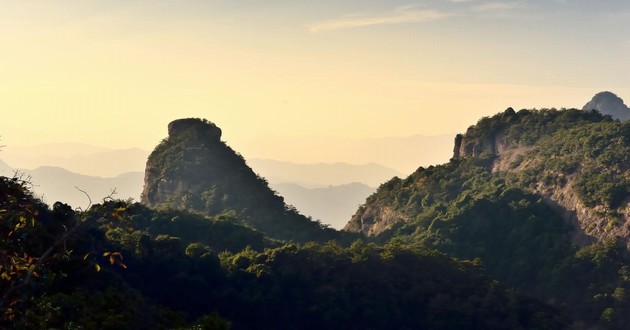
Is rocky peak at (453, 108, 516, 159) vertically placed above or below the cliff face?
above

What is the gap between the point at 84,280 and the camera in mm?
61562

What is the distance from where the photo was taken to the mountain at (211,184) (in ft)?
519

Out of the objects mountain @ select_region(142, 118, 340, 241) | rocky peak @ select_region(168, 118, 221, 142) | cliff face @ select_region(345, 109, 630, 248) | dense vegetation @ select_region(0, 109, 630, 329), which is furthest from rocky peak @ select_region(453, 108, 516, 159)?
rocky peak @ select_region(168, 118, 221, 142)

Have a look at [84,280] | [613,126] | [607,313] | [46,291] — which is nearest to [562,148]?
[613,126]

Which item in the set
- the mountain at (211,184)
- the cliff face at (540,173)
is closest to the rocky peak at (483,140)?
the cliff face at (540,173)

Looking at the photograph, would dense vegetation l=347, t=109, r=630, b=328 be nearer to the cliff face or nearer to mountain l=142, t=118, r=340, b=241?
the cliff face

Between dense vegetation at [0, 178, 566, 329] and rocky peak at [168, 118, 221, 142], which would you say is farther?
rocky peak at [168, 118, 221, 142]

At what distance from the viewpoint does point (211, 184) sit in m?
166

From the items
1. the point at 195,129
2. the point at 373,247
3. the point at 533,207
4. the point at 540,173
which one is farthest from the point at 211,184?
the point at 373,247

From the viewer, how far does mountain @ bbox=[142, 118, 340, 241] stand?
158125 mm

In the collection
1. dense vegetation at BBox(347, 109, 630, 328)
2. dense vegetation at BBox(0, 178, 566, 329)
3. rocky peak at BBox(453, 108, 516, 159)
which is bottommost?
dense vegetation at BBox(0, 178, 566, 329)

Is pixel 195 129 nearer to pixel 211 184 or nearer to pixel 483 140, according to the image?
pixel 211 184

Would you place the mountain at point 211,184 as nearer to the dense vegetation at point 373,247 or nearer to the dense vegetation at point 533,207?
the dense vegetation at point 373,247

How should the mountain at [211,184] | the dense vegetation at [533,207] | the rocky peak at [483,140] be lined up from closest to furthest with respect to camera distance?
the dense vegetation at [533,207], the mountain at [211,184], the rocky peak at [483,140]
